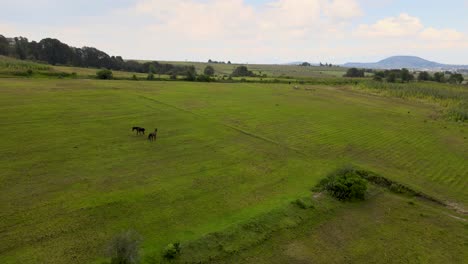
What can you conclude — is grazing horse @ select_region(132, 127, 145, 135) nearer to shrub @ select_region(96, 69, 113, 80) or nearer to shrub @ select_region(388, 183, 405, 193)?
shrub @ select_region(388, 183, 405, 193)

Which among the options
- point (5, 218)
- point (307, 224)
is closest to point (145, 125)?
point (5, 218)

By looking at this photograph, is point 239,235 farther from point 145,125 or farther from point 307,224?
point 145,125

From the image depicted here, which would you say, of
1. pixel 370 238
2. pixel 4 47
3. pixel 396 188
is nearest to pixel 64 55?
pixel 4 47

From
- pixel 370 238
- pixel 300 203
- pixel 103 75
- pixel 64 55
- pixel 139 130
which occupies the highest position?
pixel 64 55

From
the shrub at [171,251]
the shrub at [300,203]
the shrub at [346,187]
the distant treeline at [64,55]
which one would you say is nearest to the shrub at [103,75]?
the distant treeline at [64,55]

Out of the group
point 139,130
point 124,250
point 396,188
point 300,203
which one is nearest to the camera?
point 124,250

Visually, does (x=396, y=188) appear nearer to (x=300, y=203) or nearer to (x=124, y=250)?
(x=300, y=203)

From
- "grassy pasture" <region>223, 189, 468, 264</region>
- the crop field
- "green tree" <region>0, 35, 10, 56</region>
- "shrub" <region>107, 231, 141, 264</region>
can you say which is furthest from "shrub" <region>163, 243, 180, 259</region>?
"green tree" <region>0, 35, 10, 56</region>
